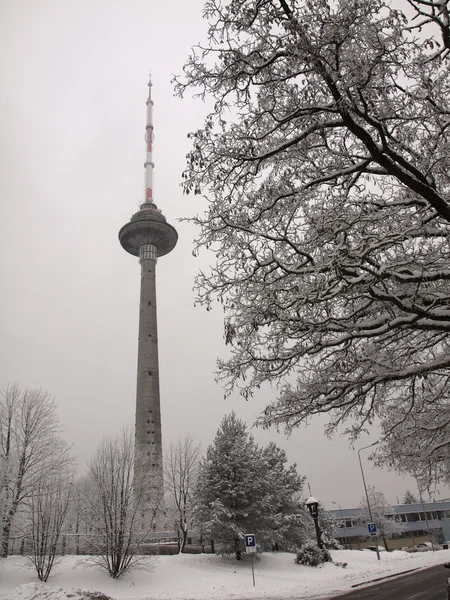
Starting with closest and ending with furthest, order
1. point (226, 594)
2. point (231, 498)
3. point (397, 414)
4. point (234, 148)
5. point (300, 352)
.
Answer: point (234, 148)
point (300, 352)
point (397, 414)
point (226, 594)
point (231, 498)

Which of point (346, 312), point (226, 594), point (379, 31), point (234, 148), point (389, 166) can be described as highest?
point (379, 31)

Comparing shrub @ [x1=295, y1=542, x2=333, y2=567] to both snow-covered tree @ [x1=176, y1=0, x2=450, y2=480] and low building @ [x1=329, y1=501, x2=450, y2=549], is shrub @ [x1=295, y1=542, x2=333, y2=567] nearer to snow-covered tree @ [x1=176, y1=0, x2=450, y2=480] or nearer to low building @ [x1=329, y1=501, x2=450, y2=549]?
snow-covered tree @ [x1=176, y1=0, x2=450, y2=480]

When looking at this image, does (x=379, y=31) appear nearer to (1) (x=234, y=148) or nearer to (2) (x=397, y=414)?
(1) (x=234, y=148)

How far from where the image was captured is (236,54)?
5828 millimetres

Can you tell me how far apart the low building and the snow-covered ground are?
45.8m

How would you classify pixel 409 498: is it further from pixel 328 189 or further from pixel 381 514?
pixel 328 189

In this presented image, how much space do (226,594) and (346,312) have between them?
47.3 ft

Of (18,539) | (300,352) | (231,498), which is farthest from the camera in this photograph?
(231,498)

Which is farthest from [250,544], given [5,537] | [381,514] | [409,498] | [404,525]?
[409,498]

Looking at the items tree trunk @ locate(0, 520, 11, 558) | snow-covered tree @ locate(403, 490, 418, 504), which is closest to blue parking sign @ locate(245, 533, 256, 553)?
tree trunk @ locate(0, 520, 11, 558)

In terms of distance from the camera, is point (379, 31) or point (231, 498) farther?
point (231, 498)

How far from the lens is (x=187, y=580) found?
20.1 m

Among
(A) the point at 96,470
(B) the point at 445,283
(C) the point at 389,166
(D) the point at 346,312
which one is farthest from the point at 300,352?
(A) the point at 96,470

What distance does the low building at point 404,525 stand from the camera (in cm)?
6862
